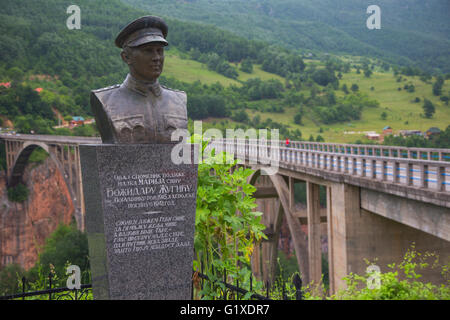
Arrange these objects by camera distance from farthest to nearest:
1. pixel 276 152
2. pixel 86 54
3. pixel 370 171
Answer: pixel 86 54 < pixel 276 152 < pixel 370 171

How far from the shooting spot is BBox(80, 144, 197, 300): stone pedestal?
18.9 feet

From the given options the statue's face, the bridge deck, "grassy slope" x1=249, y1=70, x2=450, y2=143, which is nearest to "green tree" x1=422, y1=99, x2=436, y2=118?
"grassy slope" x1=249, y1=70, x2=450, y2=143

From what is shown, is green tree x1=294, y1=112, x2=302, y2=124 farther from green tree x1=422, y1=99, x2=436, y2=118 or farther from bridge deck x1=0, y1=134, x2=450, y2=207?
bridge deck x1=0, y1=134, x2=450, y2=207

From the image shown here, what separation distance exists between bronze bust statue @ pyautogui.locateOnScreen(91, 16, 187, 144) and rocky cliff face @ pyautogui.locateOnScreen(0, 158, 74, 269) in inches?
1950

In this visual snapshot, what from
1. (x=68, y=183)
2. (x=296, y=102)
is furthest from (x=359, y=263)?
(x=296, y=102)

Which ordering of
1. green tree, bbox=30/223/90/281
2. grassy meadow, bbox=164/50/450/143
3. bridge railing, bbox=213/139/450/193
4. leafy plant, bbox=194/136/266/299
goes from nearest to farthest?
leafy plant, bbox=194/136/266/299 < bridge railing, bbox=213/139/450/193 < green tree, bbox=30/223/90/281 < grassy meadow, bbox=164/50/450/143

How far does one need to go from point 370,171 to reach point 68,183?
30.7 metres

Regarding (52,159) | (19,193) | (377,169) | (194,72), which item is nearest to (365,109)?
(194,72)

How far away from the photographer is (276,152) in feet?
77.8

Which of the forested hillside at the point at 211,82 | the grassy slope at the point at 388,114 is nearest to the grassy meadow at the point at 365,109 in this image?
the grassy slope at the point at 388,114

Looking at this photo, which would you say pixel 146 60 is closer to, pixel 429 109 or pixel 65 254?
pixel 65 254

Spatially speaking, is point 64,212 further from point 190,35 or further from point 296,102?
point 190,35

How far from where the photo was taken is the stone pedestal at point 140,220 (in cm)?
576

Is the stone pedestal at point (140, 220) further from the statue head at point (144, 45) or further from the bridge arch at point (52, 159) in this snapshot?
the bridge arch at point (52, 159)
